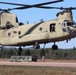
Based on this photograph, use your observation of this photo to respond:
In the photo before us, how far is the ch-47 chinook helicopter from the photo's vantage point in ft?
120

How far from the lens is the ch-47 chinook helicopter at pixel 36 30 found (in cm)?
3669

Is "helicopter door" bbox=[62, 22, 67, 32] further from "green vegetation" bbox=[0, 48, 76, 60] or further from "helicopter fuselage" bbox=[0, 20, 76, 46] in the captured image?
"green vegetation" bbox=[0, 48, 76, 60]

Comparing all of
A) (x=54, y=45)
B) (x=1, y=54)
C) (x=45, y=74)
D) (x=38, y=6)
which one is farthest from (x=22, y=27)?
(x=1, y=54)

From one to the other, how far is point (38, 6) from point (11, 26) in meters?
9.55

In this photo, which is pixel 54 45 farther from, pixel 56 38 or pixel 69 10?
pixel 69 10

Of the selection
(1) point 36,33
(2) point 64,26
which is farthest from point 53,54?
(2) point 64,26

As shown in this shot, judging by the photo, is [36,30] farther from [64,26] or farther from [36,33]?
[64,26]

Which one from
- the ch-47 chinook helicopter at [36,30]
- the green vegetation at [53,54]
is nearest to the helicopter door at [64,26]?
the ch-47 chinook helicopter at [36,30]

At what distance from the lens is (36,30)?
128ft

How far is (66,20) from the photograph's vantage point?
122 feet

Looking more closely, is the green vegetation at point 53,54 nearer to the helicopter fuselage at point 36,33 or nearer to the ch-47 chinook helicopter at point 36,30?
the ch-47 chinook helicopter at point 36,30

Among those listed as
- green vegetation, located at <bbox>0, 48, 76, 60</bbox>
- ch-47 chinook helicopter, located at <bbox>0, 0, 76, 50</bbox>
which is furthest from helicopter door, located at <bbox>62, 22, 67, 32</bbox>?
green vegetation, located at <bbox>0, 48, 76, 60</bbox>

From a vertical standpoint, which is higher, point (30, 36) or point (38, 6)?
point (38, 6)

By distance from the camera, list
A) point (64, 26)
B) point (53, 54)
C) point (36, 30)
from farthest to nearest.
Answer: point (53, 54) < point (36, 30) < point (64, 26)
